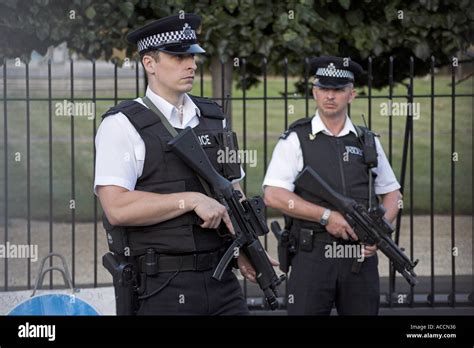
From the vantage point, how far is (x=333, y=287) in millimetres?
5781

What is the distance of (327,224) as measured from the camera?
228 inches

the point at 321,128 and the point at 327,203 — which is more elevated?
the point at 321,128

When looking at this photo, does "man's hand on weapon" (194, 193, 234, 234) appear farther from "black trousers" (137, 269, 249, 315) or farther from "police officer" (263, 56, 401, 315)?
"police officer" (263, 56, 401, 315)

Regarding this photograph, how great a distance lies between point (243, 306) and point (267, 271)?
7.3 inches

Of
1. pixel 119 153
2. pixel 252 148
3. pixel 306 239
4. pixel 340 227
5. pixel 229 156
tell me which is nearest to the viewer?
pixel 119 153

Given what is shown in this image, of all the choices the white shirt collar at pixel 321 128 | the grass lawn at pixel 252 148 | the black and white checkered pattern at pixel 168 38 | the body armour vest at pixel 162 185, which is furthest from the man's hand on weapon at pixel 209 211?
the grass lawn at pixel 252 148

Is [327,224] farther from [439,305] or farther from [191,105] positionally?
[439,305]

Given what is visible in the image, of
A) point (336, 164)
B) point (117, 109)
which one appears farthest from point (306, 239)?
point (117, 109)

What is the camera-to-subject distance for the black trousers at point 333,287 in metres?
5.75

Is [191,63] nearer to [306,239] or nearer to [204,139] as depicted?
[204,139]

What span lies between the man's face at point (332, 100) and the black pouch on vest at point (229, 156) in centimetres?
140

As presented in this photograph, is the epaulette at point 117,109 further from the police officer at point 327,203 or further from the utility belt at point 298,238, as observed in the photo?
the utility belt at point 298,238

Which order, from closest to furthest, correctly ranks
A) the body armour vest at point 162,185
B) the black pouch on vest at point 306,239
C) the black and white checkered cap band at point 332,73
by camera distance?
the body armour vest at point 162,185 → the black pouch on vest at point 306,239 → the black and white checkered cap band at point 332,73

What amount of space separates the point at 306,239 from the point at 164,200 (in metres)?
1.68
